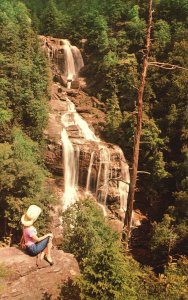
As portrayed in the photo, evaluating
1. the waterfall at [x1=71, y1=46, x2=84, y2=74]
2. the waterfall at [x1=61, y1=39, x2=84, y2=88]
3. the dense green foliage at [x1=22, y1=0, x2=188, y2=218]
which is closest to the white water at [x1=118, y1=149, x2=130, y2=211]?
the dense green foliage at [x1=22, y1=0, x2=188, y2=218]

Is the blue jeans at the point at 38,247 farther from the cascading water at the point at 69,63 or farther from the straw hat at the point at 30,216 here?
the cascading water at the point at 69,63

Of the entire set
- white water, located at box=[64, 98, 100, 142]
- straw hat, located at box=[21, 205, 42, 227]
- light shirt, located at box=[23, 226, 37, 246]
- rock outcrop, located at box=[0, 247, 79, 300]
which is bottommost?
white water, located at box=[64, 98, 100, 142]

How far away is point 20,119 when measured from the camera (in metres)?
32.0

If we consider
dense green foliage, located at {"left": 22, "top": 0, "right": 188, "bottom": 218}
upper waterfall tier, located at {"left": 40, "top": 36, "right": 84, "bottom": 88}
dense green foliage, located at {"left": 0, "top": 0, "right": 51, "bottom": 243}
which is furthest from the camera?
upper waterfall tier, located at {"left": 40, "top": 36, "right": 84, "bottom": 88}

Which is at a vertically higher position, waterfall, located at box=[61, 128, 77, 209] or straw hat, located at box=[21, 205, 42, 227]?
straw hat, located at box=[21, 205, 42, 227]

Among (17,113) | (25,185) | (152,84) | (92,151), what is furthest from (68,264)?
(152,84)

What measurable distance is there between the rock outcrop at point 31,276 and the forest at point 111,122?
0.60 metres

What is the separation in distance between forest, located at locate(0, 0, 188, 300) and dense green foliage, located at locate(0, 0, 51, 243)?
9 centimetres

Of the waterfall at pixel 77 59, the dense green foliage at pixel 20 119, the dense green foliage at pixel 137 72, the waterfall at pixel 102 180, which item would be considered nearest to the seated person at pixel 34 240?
the dense green foliage at pixel 20 119

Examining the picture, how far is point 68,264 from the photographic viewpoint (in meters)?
8.92

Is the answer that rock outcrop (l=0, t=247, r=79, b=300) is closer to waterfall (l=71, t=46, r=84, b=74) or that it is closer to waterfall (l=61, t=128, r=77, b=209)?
waterfall (l=61, t=128, r=77, b=209)

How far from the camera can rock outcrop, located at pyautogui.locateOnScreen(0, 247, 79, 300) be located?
804 centimetres

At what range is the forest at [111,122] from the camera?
35.9ft

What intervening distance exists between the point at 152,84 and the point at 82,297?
34978 millimetres
